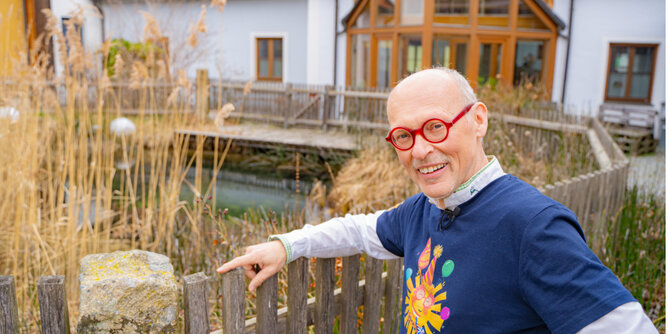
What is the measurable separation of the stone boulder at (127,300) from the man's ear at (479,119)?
901 mm

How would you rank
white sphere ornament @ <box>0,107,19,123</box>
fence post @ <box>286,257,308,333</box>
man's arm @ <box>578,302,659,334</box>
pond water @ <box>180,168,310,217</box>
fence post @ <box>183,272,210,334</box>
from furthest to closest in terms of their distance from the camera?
1. pond water @ <box>180,168,310,217</box>
2. white sphere ornament @ <box>0,107,19,123</box>
3. fence post @ <box>286,257,308,333</box>
4. fence post @ <box>183,272,210,334</box>
5. man's arm @ <box>578,302,659,334</box>

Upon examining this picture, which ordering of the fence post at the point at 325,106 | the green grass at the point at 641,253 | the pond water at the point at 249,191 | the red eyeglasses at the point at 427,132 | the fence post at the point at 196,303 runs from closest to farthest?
1. the red eyeglasses at the point at 427,132
2. the fence post at the point at 196,303
3. the green grass at the point at 641,253
4. the pond water at the point at 249,191
5. the fence post at the point at 325,106

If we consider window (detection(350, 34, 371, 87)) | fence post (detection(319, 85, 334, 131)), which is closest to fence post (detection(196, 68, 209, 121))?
fence post (detection(319, 85, 334, 131))

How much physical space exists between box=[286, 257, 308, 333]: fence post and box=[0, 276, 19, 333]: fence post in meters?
0.78

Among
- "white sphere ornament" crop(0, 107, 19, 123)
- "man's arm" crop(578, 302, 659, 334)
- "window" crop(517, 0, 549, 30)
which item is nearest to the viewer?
"man's arm" crop(578, 302, 659, 334)

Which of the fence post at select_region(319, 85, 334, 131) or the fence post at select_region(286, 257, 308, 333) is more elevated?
the fence post at select_region(319, 85, 334, 131)

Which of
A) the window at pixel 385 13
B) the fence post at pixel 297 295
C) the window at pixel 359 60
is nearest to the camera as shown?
the fence post at pixel 297 295

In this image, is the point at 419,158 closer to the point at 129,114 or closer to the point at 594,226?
the point at 594,226

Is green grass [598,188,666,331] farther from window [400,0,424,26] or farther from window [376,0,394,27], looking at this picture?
window [376,0,394,27]

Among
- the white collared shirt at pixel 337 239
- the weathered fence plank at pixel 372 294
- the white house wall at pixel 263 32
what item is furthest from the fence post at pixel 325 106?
the white collared shirt at pixel 337 239

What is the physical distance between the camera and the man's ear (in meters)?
1.39

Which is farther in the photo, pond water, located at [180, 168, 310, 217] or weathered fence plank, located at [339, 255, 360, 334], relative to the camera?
pond water, located at [180, 168, 310, 217]

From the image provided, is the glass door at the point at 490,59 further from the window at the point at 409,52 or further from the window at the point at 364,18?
the window at the point at 364,18

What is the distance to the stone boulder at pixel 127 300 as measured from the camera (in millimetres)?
1498
